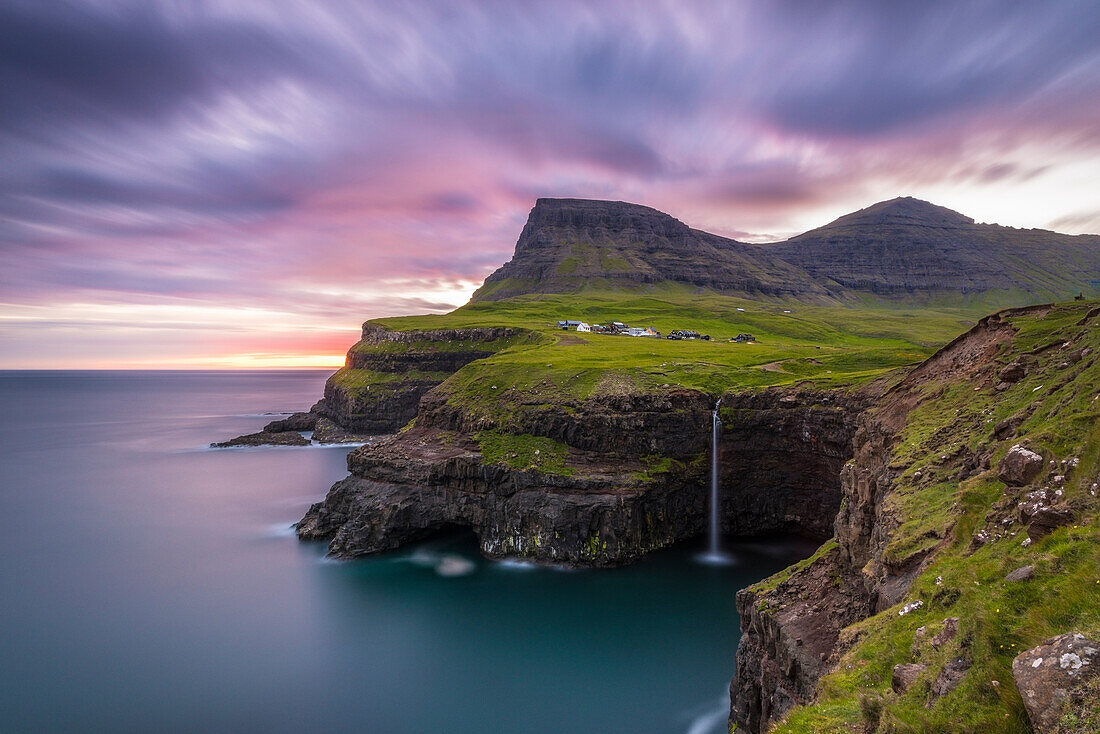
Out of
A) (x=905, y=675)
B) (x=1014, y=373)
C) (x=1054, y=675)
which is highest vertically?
(x=1014, y=373)

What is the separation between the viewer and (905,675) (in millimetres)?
11359

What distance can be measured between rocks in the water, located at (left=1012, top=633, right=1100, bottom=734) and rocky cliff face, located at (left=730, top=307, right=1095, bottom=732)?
5.64 meters

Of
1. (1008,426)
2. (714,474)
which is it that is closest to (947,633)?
(1008,426)

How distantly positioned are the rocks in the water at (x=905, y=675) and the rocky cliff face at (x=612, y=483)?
42.4 m

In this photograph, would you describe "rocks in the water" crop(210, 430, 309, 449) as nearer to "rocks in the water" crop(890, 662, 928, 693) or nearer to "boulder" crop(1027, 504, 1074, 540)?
"rocks in the water" crop(890, 662, 928, 693)

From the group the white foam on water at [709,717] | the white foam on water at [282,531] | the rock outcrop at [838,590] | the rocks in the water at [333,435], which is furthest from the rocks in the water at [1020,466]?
the rocks in the water at [333,435]

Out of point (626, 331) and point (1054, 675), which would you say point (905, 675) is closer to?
point (1054, 675)

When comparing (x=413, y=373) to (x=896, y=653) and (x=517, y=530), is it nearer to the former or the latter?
(x=517, y=530)

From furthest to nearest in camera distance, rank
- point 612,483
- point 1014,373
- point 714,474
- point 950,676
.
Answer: point 714,474
point 612,483
point 1014,373
point 950,676

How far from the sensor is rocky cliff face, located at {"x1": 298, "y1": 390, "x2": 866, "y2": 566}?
53.6 metres

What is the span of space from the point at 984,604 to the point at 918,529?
22.5ft

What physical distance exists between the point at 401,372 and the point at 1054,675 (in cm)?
13042

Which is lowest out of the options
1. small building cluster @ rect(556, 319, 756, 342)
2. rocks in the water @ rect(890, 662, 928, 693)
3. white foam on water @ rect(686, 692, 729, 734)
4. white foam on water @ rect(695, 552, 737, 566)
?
white foam on water @ rect(686, 692, 729, 734)

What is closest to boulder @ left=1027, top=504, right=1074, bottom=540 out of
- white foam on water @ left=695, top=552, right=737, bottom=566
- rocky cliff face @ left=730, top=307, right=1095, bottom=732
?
rocky cliff face @ left=730, top=307, right=1095, bottom=732
